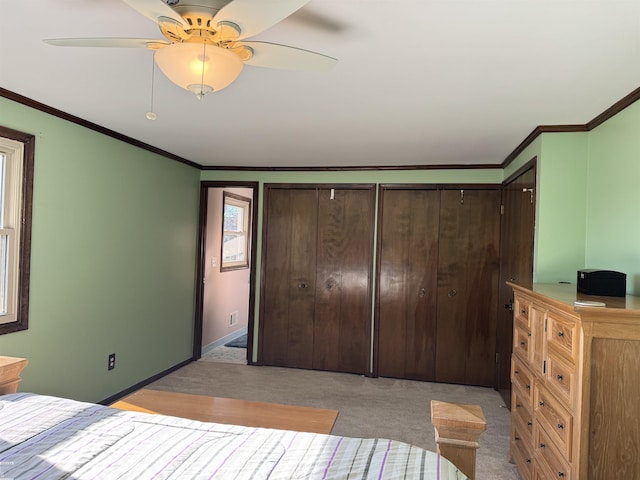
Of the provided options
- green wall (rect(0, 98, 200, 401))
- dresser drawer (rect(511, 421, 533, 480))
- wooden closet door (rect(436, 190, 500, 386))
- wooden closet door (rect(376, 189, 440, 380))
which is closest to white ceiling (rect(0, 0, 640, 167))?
green wall (rect(0, 98, 200, 401))

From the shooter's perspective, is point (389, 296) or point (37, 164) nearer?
point (37, 164)

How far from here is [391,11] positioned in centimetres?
156

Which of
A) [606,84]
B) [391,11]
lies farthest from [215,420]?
[606,84]

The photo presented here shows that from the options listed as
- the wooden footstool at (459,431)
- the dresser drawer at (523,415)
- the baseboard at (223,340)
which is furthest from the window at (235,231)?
the wooden footstool at (459,431)

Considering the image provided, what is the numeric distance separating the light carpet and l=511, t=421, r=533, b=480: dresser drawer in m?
0.17

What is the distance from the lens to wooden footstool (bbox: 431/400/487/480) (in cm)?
122

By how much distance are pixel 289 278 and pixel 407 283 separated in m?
1.30

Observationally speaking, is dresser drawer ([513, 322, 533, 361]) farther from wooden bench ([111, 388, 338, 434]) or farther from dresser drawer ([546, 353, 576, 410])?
wooden bench ([111, 388, 338, 434])

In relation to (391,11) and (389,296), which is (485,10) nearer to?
(391,11)

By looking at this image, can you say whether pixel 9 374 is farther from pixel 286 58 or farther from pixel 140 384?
pixel 140 384

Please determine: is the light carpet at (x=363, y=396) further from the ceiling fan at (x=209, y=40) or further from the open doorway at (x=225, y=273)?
the ceiling fan at (x=209, y=40)

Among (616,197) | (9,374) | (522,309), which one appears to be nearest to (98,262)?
(9,374)

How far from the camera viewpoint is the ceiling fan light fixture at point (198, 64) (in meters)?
1.29

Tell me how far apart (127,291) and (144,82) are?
204 cm
